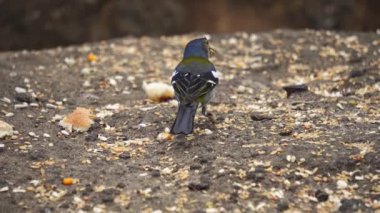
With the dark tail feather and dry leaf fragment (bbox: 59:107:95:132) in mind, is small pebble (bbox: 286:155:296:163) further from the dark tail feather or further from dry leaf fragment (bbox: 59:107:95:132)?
dry leaf fragment (bbox: 59:107:95:132)

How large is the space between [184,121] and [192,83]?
0.30m

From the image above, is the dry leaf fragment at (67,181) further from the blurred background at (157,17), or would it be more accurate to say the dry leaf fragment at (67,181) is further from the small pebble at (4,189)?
the blurred background at (157,17)

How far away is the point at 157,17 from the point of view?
30.8ft

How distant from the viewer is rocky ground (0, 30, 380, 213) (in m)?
4.10

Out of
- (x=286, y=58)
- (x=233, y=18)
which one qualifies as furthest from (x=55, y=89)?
(x=233, y=18)

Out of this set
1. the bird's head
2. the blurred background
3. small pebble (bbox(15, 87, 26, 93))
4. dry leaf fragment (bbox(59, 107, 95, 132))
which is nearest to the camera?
dry leaf fragment (bbox(59, 107, 95, 132))

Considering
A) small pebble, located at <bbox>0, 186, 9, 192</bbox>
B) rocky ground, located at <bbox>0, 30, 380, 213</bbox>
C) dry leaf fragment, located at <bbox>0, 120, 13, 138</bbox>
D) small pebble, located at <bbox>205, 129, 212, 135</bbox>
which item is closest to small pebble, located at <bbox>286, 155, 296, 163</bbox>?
rocky ground, located at <bbox>0, 30, 380, 213</bbox>

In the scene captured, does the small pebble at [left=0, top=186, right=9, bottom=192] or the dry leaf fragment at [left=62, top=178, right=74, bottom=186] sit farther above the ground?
the dry leaf fragment at [left=62, top=178, right=74, bottom=186]

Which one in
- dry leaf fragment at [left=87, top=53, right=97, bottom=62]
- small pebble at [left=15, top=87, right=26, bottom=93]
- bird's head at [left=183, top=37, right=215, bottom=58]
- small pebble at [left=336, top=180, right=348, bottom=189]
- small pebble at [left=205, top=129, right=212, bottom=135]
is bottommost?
small pebble at [left=336, top=180, right=348, bottom=189]

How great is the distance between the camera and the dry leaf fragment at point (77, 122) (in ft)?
17.1

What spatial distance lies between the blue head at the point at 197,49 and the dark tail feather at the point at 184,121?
2.11 feet

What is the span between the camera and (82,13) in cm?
875

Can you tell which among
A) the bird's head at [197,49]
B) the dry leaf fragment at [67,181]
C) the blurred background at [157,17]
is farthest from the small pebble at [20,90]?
the blurred background at [157,17]

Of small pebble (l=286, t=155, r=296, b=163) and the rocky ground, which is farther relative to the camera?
small pebble (l=286, t=155, r=296, b=163)
